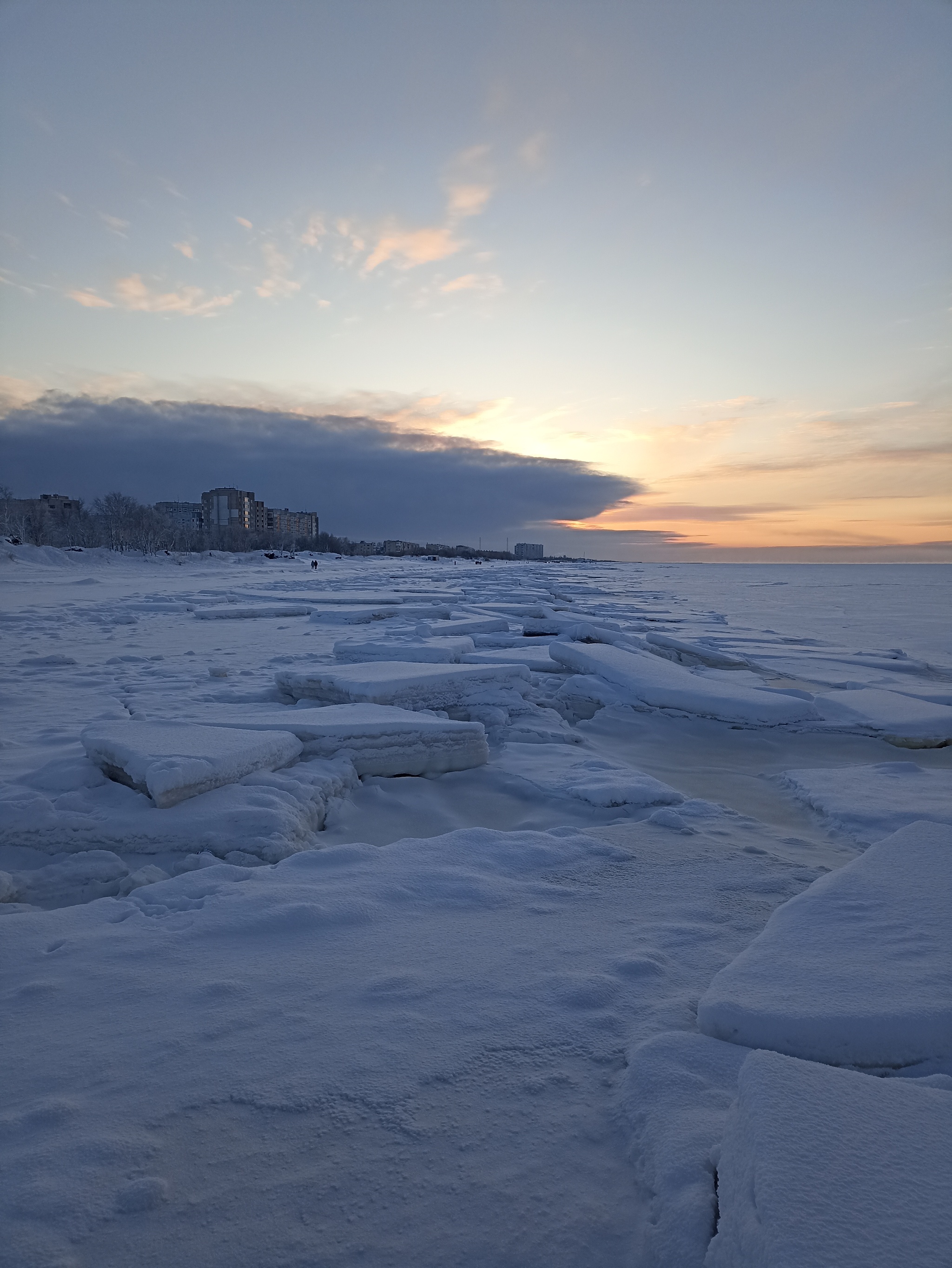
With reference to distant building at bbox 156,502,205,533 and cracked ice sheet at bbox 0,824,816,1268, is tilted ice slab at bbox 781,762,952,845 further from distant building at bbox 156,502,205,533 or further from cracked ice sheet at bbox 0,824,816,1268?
distant building at bbox 156,502,205,533

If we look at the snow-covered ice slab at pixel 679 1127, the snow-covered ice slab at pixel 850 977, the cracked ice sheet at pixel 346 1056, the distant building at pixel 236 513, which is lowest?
the cracked ice sheet at pixel 346 1056

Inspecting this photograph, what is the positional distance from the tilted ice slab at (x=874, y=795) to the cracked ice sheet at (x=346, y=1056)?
31.8 inches

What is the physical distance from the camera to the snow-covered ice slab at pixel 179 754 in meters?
2.39

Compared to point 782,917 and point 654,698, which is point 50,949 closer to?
point 782,917

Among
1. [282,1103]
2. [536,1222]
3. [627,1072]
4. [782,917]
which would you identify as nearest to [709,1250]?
[536,1222]

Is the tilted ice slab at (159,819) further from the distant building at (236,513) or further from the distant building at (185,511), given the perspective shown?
the distant building at (185,511)

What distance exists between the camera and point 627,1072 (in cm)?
121

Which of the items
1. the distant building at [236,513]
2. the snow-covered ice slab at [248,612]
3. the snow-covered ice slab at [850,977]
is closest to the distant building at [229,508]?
the distant building at [236,513]

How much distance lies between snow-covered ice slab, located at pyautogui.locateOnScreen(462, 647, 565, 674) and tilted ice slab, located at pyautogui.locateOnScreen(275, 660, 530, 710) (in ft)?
1.89

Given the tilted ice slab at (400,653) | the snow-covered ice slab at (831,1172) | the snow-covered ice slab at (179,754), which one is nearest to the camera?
the snow-covered ice slab at (831,1172)

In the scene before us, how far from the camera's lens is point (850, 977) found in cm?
135

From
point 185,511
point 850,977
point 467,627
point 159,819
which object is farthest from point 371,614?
point 185,511

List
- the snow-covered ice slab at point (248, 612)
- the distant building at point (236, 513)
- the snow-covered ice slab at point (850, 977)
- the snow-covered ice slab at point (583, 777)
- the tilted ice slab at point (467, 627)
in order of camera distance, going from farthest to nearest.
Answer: the distant building at point (236, 513) < the snow-covered ice slab at point (248, 612) < the tilted ice slab at point (467, 627) < the snow-covered ice slab at point (583, 777) < the snow-covered ice slab at point (850, 977)

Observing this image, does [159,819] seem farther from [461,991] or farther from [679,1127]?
[679,1127]
